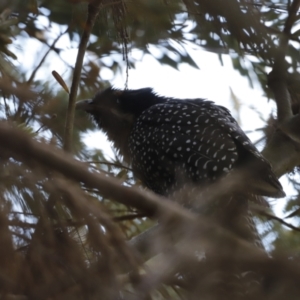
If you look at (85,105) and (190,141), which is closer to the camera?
(190,141)

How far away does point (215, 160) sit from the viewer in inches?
172

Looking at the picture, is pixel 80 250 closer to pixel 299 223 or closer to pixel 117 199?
pixel 117 199

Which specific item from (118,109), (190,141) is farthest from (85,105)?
(190,141)

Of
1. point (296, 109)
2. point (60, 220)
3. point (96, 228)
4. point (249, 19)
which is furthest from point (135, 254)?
point (296, 109)

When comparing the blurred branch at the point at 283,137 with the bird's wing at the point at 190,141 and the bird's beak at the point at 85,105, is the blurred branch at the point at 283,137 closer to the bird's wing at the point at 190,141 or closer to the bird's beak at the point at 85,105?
the bird's wing at the point at 190,141

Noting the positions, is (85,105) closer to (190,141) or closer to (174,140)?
(174,140)

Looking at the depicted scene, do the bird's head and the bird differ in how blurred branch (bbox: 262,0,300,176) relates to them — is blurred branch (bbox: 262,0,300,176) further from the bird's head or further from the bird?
the bird's head

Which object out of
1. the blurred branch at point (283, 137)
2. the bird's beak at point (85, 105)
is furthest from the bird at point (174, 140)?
the blurred branch at point (283, 137)

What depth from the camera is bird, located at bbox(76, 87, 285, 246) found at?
169 inches

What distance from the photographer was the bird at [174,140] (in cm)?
428

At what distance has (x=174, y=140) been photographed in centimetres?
469

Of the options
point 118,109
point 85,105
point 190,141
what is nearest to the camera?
point 190,141

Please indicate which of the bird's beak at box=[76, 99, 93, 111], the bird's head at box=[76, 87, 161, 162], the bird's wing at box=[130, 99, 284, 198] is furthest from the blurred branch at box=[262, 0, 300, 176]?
the bird's beak at box=[76, 99, 93, 111]

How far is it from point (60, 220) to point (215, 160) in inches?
111
